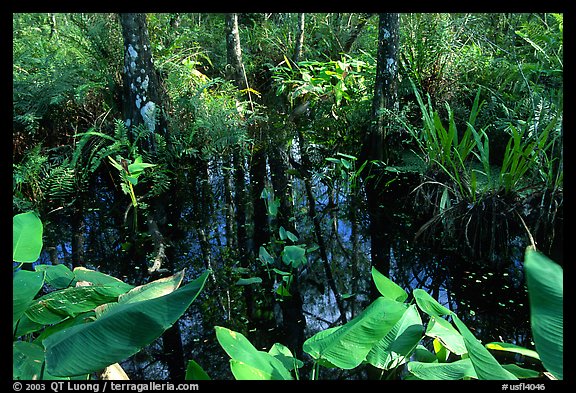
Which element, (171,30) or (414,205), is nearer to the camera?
(414,205)

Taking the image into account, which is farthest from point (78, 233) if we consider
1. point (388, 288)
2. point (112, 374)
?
point (388, 288)

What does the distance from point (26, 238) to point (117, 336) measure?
0.65 meters

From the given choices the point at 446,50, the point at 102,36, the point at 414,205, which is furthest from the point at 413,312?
the point at 102,36

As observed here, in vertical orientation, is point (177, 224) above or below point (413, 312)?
below

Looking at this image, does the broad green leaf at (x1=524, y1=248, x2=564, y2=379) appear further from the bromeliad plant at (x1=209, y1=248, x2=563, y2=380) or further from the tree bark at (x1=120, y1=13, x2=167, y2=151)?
the tree bark at (x1=120, y1=13, x2=167, y2=151)

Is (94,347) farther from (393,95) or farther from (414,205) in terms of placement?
(393,95)

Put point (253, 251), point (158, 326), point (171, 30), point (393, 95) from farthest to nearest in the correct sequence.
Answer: point (171, 30) → point (393, 95) → point (253, 251) → point (158, 326)

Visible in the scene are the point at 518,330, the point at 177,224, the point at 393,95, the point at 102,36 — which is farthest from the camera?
the point at 102,36

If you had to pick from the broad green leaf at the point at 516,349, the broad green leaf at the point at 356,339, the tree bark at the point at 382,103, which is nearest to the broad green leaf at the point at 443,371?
the broad green leaf at the point at 356,339

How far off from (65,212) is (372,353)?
295 cm

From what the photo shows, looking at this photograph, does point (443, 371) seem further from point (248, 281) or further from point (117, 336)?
point (248, 281)

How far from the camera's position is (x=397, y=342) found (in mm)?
1186

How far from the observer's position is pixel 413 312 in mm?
1314
